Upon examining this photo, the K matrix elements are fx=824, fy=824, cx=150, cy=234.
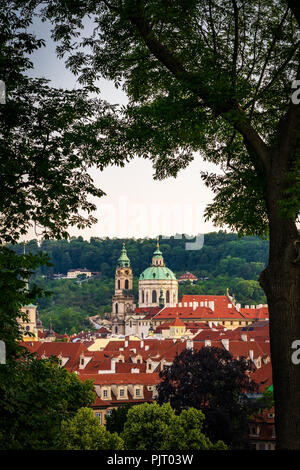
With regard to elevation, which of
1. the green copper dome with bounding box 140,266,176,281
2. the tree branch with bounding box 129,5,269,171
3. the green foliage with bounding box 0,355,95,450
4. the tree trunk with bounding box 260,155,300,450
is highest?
the tree branch with bounding box 129,5,269,171

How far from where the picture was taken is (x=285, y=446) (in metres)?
7.55

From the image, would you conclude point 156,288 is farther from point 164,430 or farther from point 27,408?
point 27,408

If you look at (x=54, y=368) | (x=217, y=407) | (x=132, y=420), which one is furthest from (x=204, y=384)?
(x=54, y=368)

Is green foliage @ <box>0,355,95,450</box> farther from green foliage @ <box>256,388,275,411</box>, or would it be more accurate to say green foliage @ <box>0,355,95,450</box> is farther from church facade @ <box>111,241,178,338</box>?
church facade @ <box>111,241,178,338</box>

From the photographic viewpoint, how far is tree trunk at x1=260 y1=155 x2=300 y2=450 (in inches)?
299

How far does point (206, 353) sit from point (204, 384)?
260 centimetres

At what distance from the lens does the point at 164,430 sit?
120ft

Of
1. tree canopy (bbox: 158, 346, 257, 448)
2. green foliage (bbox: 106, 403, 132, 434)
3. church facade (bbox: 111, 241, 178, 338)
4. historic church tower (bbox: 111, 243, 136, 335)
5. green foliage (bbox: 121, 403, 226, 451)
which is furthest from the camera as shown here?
church facade (bbox: 111, 241, 178, 338)

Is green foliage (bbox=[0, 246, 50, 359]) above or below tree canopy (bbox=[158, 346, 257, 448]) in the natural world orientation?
above

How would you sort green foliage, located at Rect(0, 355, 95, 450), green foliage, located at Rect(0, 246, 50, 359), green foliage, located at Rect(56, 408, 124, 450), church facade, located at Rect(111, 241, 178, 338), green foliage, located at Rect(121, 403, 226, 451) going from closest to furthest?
1. green foliage, located at Rect(0, 246, 50, 359)
2. green foliage, located at Rect(0, 355, 95, 450)
3. green foliage, located at Rect(56, 408, 124, 450)
4. green foliage, located at Rect(121, 403, 226, 451)
5. church facade, located at Rect(111, 241, 178, 338)

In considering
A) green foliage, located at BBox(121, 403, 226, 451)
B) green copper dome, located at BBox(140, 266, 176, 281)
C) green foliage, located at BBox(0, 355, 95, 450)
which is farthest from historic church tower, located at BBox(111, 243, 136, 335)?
green foliage, located at BBox(0, 355, 95, 450)

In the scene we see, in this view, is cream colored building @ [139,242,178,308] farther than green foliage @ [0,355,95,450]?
Yes

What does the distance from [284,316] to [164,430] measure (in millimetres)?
29851

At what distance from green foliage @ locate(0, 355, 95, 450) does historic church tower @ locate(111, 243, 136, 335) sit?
156370 millimetres
